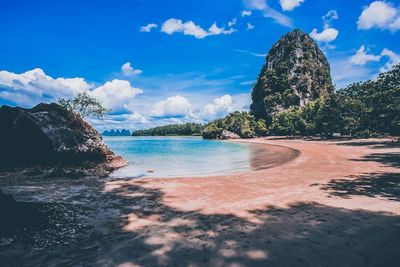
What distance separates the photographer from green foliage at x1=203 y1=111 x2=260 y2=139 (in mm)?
107875

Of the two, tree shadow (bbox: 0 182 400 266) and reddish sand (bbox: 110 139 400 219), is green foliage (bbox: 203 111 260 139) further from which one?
tree shadow (bbox: 0 182 400 266)

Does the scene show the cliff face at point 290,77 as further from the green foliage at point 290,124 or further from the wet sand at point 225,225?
the wet sand at point 225,225

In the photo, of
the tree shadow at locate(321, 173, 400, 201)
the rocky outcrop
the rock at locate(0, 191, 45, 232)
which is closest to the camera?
the rock at locate(0, 191, 45, 232)

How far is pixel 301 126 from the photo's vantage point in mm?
81875

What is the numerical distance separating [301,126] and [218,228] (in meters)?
80.3

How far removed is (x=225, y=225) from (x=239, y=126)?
102 m

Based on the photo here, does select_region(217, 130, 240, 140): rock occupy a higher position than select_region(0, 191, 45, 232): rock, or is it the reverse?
select_region(217, 130, 240, 140): rock

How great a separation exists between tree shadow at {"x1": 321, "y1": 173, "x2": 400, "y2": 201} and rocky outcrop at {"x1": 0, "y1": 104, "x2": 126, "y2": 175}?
→ 1586cm

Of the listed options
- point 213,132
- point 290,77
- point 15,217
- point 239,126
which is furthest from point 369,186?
point 290,77

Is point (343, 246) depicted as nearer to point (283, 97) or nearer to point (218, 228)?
point (218, 228)

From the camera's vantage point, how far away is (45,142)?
2098 cm

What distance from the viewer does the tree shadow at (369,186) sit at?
11312mm

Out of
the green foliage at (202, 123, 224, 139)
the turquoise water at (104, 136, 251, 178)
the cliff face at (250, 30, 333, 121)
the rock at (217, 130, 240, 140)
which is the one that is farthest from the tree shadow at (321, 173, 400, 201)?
the cliff face at (250, 30, 333, 121)

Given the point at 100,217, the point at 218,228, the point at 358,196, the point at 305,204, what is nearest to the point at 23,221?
the point at 100,217
